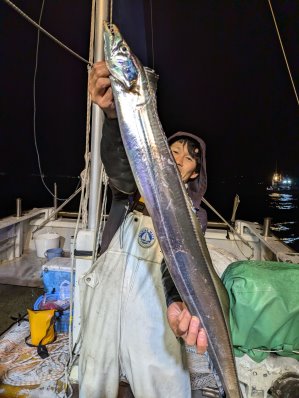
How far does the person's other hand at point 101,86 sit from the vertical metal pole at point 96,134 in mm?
1274

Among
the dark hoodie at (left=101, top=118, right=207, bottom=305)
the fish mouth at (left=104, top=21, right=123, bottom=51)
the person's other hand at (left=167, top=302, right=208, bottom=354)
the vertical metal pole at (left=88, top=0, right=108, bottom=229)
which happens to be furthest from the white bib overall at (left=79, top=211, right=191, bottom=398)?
the fish mouth at (left=104, top=21, right=123, bottom=51)

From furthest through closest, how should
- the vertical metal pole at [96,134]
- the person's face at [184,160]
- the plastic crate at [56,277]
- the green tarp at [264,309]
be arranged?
the plastic crate at [56,277], the vertical metal pole at [96,134], the person's face at [184,160], the green tarp at [264,309]

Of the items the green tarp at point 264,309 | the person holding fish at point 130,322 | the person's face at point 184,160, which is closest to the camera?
the green tarp at point 264,309

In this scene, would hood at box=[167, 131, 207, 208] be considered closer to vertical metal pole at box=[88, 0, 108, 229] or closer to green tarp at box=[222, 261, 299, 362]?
A: vertical metal pole at box=[88, 0, 108, 229]

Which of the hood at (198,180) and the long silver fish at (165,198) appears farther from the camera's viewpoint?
the hood at (198,180)

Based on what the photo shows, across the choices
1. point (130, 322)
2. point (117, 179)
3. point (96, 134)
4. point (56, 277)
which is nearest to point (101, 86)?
point (117, 179)

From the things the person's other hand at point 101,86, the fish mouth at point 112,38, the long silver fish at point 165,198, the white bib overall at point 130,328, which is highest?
the fish mouth at point 112,38

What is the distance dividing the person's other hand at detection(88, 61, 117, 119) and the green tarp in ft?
4.05

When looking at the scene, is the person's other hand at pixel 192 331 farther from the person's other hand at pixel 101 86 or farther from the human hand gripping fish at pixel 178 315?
the person's other hand at pixel 101 86

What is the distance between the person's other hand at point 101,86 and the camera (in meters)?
1.49

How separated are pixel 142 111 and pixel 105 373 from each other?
1760mm

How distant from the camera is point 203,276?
148 centimetres

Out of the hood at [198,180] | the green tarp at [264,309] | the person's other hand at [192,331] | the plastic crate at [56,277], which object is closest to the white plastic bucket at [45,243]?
the plastic crate at [56,277]

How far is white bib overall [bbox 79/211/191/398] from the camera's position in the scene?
2104mm
